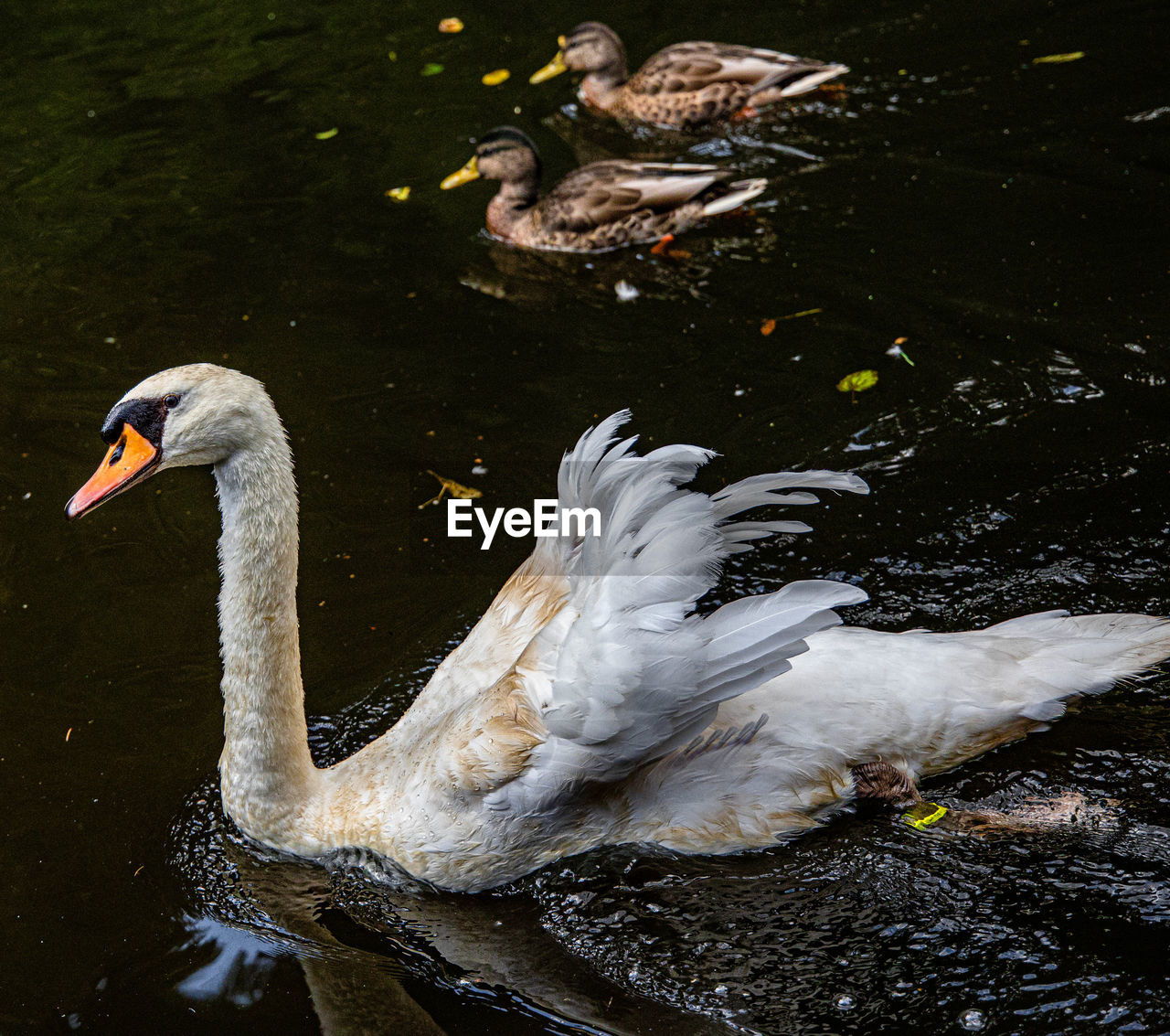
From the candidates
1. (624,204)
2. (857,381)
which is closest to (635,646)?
(857,381)

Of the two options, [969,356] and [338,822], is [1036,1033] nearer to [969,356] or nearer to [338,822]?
[338,822]

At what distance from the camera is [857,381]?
22.0 feet

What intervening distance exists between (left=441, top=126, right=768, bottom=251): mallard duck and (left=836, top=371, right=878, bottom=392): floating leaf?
217 cm

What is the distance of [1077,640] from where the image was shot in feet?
14.3

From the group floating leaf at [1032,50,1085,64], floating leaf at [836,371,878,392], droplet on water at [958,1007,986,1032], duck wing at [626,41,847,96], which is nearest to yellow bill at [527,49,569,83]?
duck wing at [626,41,847,96]

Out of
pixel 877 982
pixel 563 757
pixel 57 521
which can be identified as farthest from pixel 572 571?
pixel 57 521

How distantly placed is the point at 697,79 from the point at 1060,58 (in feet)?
9.23

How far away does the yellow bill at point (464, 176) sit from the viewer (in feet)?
30.3

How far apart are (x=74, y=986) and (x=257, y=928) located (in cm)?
60

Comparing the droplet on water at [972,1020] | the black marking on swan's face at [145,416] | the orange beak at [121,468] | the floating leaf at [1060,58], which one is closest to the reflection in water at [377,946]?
the droplet on water at [972,1020]

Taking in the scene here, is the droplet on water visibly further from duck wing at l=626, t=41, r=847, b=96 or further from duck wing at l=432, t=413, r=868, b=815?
duck wing at l=626, t=41, r=847, b=96

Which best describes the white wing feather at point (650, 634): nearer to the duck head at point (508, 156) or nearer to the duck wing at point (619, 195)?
the duck wing at point (619, 195)

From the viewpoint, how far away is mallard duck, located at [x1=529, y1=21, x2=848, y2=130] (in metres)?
9.63

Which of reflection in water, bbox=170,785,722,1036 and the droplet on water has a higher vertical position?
reflection in water, bbox=170,785,722,1036
